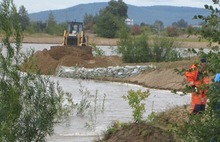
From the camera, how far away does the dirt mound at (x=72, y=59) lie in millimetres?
39047

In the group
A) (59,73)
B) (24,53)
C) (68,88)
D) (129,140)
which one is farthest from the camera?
(59,73)

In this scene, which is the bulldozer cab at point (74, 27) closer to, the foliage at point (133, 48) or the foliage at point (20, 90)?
the foliage at point (133, 48)

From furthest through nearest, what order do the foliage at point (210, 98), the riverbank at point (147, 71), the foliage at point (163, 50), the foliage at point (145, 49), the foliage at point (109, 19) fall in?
1. the foliage at point (109, 19)
2. the foliage at point (145, 49)
3. the foliage at point (163, 50)
4. the riverbank at point (147, 71)
5. the foliage at point (210, 98)

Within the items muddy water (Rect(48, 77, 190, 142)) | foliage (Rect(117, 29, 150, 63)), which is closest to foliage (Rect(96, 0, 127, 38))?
foliage (Rect(117, 29, 150, 63))

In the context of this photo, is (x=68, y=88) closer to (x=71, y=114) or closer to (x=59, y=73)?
(x=59, y=73)

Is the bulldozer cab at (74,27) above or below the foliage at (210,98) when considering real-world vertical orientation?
below

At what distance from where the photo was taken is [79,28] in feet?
145

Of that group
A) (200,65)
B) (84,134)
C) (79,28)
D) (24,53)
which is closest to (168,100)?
(84,134)

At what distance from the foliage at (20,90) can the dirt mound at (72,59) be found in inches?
1153

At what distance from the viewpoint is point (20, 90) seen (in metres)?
8.45

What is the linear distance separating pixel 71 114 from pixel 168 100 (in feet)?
20.2

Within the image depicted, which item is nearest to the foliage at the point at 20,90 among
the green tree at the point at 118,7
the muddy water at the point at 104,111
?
the muddy water at the point at 104,111

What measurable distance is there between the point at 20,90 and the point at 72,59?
31.6m

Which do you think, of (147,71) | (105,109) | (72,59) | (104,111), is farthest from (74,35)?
(104,111)
